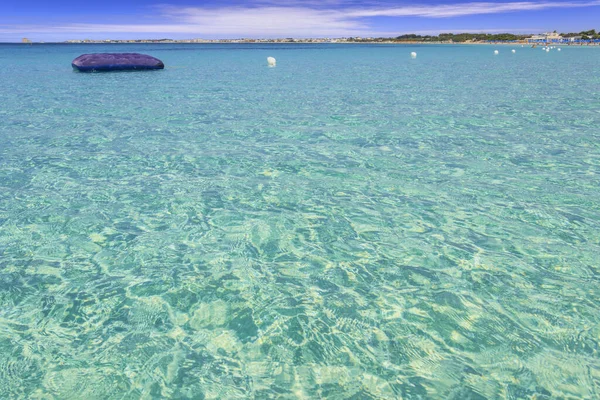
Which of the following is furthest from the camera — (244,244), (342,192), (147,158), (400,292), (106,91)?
(106,91)

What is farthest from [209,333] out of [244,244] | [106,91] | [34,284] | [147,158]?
[106,91]

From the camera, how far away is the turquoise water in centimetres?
379

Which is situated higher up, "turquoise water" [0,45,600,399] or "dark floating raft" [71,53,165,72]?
"dark floating raft" [71,53,165,72]

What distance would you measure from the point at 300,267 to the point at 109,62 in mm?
34260

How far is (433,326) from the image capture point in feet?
14.3

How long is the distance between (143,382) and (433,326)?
9.42ft

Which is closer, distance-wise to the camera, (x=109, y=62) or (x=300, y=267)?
(x=300, y=267)

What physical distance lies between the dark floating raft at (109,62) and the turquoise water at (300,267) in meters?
24.4

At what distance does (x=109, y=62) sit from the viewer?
111ft

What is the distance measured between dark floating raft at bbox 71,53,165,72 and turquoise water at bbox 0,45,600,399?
2435 centimetres

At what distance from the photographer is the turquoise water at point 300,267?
3.79 metres

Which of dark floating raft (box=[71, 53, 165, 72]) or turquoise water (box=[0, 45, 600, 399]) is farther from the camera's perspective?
dark floating raft (box=[71, 53, 165, 72])

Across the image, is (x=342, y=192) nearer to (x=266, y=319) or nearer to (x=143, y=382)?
(x=266, y=319)

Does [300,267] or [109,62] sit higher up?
[109,62]
